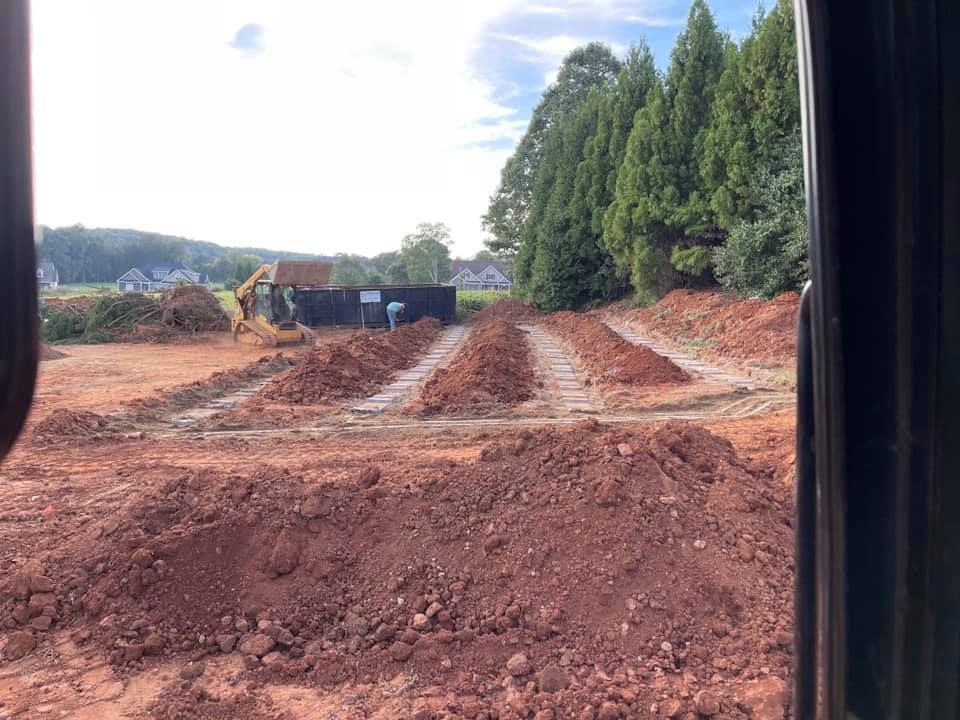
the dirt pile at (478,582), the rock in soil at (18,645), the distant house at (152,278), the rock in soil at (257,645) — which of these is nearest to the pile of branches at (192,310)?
the distant house at (152,278)

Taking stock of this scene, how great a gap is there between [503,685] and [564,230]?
3227cm

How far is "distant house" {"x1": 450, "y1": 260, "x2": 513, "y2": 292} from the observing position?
8694 cm

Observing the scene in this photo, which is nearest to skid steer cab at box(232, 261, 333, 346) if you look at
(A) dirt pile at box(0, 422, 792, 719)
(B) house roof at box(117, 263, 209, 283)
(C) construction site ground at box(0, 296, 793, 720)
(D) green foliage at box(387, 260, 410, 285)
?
(B) house roof at box(117, 263, 209, 283)

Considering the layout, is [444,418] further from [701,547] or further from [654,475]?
[701,547]

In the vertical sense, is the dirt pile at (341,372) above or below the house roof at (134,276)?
below

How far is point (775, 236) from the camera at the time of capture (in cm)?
1891

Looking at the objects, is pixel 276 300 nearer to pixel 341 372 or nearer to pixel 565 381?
pixel 341 372

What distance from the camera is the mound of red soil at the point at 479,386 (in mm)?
10797

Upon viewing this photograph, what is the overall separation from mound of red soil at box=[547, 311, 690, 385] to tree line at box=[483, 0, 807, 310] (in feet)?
17.4

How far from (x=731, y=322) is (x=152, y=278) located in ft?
102

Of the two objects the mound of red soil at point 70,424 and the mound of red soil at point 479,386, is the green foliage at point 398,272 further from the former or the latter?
the mound of red soil at point 70,424

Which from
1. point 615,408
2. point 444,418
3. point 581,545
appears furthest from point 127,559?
point 615,408

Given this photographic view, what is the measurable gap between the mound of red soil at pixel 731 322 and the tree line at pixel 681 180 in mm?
969

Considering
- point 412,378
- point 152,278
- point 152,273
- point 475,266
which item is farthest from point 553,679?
point 475,266
